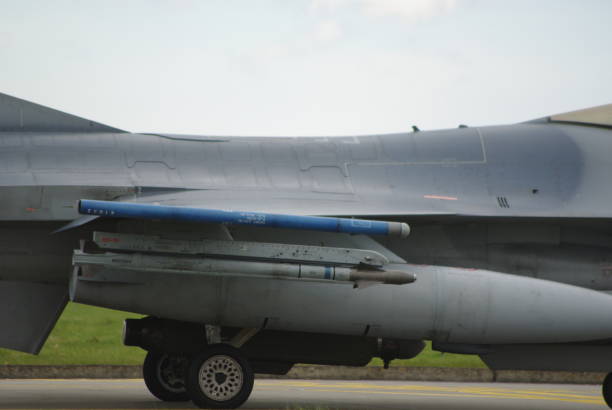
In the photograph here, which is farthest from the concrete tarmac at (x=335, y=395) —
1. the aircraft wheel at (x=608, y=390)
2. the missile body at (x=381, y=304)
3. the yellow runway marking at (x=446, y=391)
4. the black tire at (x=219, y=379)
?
the missile body at (x=381, y=304)

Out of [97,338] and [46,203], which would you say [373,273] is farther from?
[97,338]

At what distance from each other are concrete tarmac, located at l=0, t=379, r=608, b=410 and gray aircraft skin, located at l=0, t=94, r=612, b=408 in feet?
2.51

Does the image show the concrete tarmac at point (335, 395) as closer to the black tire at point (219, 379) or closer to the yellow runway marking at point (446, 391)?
the yellow runway marking at point (446, 391)

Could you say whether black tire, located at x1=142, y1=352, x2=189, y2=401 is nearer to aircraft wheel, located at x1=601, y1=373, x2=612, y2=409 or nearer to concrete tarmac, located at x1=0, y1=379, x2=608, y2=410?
concrete tarmac, located at x1=0, y1=379, x2=608, y2=410

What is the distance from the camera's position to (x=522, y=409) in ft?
38.5

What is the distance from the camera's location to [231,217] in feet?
29.1

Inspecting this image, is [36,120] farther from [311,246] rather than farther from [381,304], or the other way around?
[381,304]

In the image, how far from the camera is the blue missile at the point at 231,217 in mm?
8703

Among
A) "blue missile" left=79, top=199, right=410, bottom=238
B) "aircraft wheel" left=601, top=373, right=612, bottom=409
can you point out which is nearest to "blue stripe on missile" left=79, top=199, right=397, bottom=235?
"blue missile" left=79, top=199, right=410, bottom=238

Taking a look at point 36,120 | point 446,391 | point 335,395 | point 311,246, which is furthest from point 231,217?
point 446,391

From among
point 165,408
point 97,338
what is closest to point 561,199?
point 165,408

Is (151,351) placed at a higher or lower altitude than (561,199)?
lower

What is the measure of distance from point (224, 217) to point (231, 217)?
0.23ft

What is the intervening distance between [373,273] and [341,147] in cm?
236
